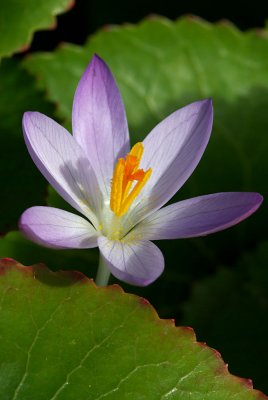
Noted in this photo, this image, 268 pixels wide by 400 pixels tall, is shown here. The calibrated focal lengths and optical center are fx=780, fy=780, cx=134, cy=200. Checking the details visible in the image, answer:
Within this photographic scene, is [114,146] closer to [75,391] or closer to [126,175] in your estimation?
[126,175]

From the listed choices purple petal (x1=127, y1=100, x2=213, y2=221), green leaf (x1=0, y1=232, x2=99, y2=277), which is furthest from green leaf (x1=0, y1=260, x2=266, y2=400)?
green leaf (x1=0, y1=232, x2=99, y2=277)

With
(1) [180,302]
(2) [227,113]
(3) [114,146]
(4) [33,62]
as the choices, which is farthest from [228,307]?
(4) [33,62]

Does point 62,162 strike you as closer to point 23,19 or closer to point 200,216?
point 200,216

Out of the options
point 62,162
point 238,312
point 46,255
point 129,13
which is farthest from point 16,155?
point 129,13

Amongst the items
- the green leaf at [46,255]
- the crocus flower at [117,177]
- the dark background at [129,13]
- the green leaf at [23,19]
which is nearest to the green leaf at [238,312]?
the green leaf at [46,255]

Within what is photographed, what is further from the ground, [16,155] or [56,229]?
[56,229]

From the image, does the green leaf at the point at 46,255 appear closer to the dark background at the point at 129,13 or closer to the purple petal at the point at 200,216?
the purple petal at the point at 200,216

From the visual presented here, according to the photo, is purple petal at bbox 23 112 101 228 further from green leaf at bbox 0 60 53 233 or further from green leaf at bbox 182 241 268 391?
green leaf at bbox 182 241 268 391
